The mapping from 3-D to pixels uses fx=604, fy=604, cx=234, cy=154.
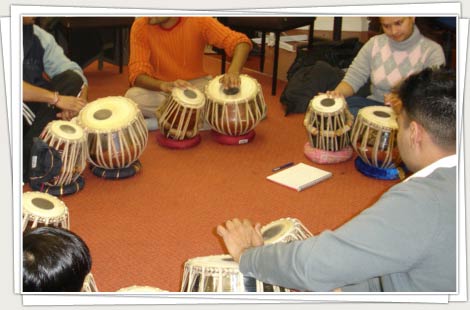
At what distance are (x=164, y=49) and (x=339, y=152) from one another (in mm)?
1501

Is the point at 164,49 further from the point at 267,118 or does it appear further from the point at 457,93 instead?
the point at 457,93

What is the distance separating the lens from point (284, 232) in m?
2.04

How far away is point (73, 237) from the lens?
5.43 feet

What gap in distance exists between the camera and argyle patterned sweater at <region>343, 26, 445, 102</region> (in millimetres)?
3863

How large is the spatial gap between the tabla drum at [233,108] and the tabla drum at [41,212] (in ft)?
6.47

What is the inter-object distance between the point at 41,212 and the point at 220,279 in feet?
2.87

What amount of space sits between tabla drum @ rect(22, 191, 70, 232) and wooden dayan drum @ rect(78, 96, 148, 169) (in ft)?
3.77

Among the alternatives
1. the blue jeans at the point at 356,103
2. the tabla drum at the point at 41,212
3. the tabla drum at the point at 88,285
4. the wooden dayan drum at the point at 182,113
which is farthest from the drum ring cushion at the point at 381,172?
the tabla drum at the point at 88,285

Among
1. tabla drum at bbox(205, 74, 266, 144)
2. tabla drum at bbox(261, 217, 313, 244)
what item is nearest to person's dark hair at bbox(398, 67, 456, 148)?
tabla drum at bbox(261, 217, 313, 244)

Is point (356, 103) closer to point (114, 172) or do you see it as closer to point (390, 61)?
point (390, 61)

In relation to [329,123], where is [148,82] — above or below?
above

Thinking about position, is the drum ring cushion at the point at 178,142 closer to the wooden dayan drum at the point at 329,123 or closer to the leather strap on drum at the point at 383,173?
the wooden dayan drum at the point at 329,123

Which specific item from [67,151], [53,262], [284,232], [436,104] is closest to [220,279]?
[284,232]

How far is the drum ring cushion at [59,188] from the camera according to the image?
11.3 ft
